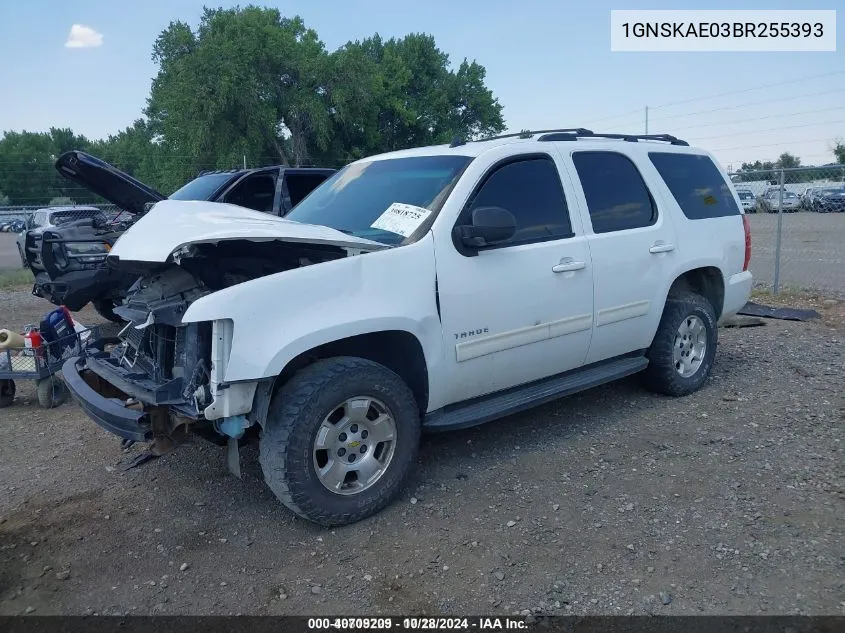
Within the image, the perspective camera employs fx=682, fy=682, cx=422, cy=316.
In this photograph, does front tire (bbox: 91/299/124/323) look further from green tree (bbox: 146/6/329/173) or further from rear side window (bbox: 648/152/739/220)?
green tree (bbox: 146/6/329/173)

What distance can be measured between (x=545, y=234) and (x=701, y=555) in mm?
2093

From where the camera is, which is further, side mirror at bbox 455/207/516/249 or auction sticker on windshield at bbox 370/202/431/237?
auction sticker on windshield at bbox 370/202/431/237

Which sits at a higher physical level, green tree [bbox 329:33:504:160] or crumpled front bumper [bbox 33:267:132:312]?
green tree [bbox 329:33:504:160]

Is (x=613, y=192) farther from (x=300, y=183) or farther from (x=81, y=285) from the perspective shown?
(x=81, y=285)

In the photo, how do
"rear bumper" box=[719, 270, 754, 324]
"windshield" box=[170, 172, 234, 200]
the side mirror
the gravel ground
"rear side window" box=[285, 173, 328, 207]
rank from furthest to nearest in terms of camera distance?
the gravel ground, "rear side window" box=[285, 173, 328, 207], "windshield" box=[170, 172, 234, 200], "rear bumper" box=[719, 270, 754, 324], the side mirror

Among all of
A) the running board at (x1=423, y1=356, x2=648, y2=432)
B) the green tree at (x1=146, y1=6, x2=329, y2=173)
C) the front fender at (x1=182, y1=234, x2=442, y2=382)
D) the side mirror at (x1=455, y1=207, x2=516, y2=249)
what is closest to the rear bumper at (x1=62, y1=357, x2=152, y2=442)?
the front fender at (x1=182, y1=234, x2=442, y2=382)

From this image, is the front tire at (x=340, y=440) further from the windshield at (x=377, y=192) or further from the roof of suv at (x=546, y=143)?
the roof of suv at (x=546, y=143)

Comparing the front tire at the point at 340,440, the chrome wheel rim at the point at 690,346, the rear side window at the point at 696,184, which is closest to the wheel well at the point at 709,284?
the chrome wheel rim at the point at 690,346

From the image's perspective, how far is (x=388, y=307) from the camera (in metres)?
3.61

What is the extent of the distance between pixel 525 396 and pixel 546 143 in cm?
171

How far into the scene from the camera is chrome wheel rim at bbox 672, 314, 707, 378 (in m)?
5.44

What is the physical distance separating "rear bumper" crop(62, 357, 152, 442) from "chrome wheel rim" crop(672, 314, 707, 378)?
391cm

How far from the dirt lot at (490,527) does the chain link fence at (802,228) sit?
Result: 6.37 meters

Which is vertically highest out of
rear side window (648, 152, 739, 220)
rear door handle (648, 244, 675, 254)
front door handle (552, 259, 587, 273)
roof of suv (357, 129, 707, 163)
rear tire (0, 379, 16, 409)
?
roof of suv (357, 129, 707, 163)
